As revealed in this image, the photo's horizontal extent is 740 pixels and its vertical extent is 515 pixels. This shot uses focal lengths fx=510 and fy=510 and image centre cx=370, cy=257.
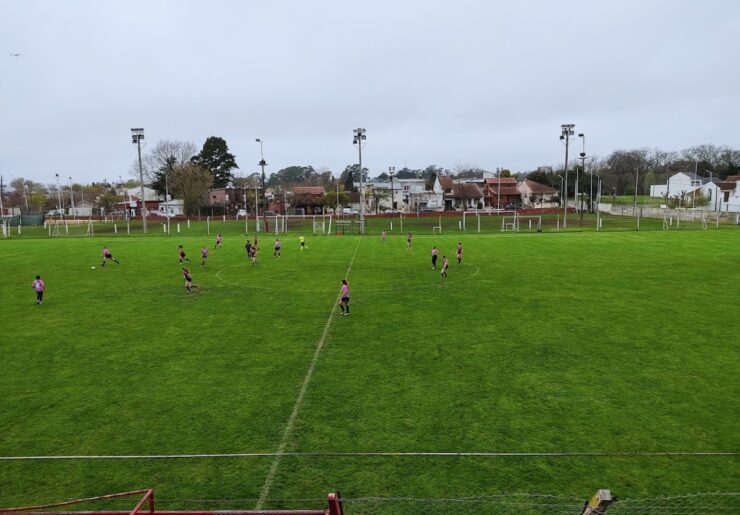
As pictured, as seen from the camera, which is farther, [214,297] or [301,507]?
[214,297]

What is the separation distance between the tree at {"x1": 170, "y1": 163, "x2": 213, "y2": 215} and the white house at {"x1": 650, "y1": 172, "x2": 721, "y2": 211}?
85.3 metres

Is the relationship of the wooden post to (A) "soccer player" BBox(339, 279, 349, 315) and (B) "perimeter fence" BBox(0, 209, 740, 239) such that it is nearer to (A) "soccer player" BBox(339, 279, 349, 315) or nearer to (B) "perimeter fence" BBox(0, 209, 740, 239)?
(A) "soccer player" BBox(339, 279, 349, 315)

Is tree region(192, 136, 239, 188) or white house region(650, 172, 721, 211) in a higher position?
tree region(192, 136, 239, 188)

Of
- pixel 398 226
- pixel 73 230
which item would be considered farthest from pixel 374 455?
pixel 73 230

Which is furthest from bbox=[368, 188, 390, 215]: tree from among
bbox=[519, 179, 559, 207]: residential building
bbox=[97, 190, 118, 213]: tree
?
bbox=[97, 190, 118, 213]: tree

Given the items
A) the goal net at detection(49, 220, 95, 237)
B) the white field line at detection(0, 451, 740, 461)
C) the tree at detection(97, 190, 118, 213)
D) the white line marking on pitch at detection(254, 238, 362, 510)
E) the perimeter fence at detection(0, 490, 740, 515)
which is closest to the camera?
the perimeter fence at detection(0, 490, 740, 515)

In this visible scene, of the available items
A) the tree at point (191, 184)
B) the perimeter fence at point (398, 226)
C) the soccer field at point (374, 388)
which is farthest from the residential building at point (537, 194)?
the soccer field at point (374, 388)

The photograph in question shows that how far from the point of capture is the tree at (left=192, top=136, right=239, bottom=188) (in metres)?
117

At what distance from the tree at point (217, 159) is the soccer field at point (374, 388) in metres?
93.9

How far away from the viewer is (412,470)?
392 inches

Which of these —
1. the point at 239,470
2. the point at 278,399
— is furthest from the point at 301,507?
the point at 278,399

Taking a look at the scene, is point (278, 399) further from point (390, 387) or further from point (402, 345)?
point (402, 345)

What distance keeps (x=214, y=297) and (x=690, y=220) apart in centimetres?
7343

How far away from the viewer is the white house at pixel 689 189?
97.7 meters
